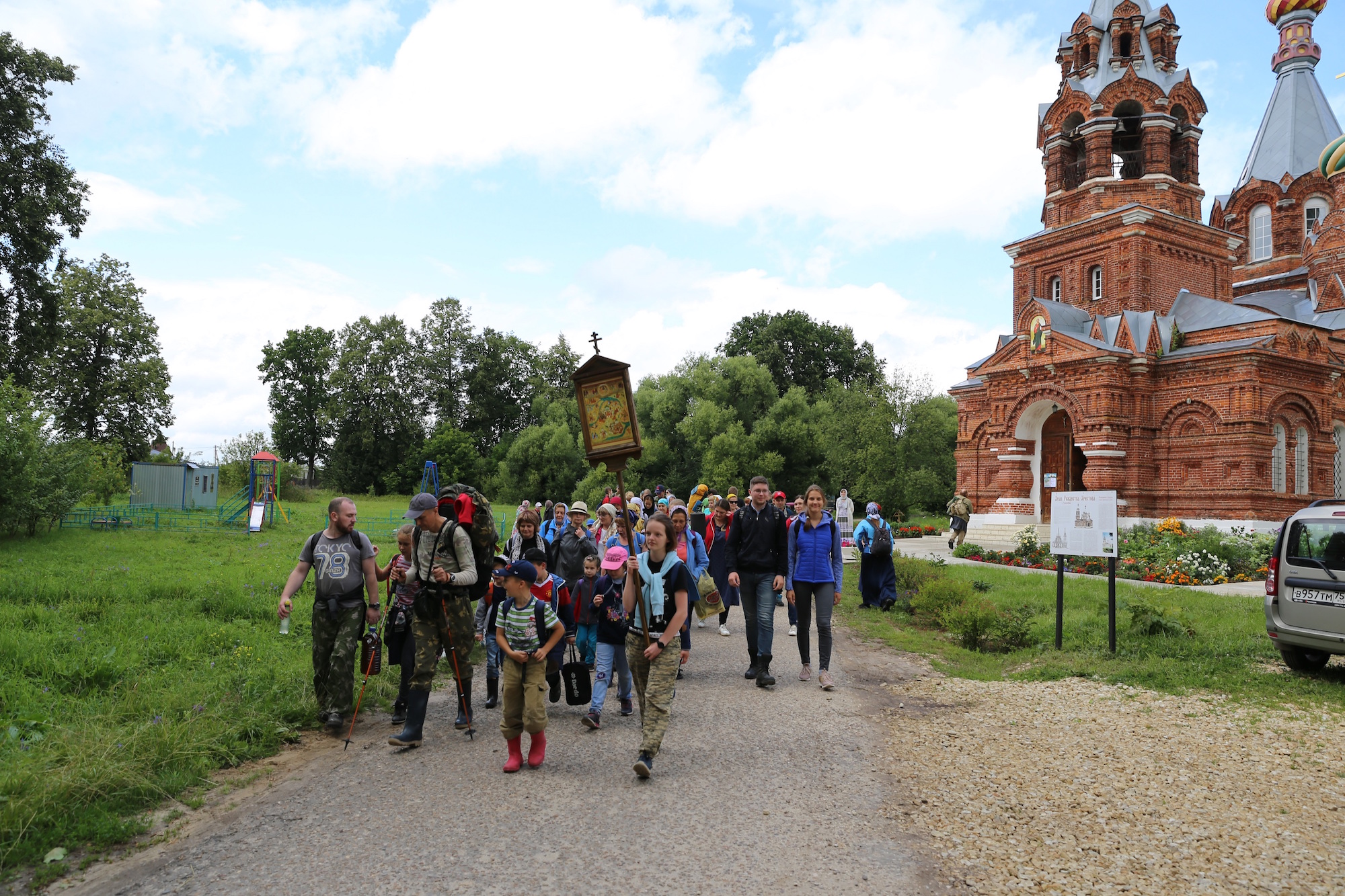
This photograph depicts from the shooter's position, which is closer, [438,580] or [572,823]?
[572,823]

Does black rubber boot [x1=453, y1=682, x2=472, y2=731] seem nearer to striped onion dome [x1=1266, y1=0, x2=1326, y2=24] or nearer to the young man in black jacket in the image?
the young man in black jacket

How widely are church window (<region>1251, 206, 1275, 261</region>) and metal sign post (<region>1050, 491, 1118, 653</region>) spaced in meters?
30.5

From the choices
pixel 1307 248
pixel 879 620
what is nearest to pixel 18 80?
pixel 879 620

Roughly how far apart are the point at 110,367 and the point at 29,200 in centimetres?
2680

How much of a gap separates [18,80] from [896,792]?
76.6ft

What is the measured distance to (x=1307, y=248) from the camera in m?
30.2

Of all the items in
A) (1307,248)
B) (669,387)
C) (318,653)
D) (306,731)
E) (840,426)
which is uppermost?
(1307,248)

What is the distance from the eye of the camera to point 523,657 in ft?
18.3

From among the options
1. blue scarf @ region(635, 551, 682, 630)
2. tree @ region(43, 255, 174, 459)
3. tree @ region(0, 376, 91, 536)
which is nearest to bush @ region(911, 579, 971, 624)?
blue scarf @ region(635, 551, 682, 630)

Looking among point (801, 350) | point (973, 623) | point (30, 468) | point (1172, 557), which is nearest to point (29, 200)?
point (30, 468)

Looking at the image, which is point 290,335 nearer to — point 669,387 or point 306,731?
point 669,387

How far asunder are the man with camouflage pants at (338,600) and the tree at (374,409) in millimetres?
53463

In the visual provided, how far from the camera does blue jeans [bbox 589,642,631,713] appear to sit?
661 centimetres

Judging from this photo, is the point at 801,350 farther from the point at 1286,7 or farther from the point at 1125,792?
the point at 1125,792
